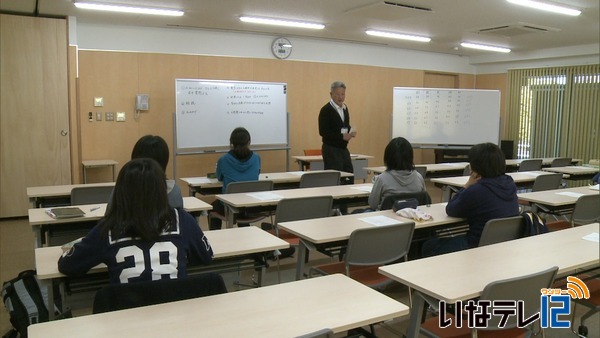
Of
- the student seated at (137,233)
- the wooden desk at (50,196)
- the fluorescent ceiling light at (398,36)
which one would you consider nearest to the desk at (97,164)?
the wooden desk at (50,196)

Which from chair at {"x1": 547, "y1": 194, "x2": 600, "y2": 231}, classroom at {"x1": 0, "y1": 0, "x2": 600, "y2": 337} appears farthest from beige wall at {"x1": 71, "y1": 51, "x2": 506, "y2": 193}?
chair at {"x1": 547, "y1": 194, "x2": 600, "y2": 231}

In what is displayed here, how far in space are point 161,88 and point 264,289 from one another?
570cm

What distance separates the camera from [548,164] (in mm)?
7145

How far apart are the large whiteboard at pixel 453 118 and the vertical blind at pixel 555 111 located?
4.79ft

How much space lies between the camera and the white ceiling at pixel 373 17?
5.44 m

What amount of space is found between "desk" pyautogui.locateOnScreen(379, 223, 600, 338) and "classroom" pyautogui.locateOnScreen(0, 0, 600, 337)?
7.13ft

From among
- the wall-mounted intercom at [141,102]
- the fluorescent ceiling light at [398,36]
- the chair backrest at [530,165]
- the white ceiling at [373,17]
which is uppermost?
the fluorescent ceiling light at [398,36]

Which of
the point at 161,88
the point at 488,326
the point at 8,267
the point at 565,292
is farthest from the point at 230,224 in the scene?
the point at 161,88

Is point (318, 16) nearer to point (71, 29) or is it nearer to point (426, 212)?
point (71, 29)

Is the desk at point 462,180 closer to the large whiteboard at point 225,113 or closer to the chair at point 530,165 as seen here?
the chair at point 530,165

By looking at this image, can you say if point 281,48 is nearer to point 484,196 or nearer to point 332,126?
point 332,126

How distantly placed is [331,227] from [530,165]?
4.81 m

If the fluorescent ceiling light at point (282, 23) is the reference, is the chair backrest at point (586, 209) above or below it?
below

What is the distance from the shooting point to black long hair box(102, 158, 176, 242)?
5.69 feet
